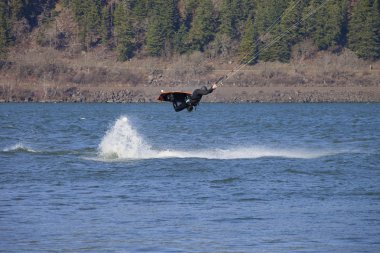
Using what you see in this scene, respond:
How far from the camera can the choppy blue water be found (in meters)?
17.4

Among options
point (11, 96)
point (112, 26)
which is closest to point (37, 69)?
point (11, 96)

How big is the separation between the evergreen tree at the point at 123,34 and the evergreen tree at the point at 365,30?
31891 mm

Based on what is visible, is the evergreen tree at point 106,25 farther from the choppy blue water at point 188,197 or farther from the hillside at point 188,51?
the choppy blue water at point 188,197

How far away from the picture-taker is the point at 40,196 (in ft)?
75.0

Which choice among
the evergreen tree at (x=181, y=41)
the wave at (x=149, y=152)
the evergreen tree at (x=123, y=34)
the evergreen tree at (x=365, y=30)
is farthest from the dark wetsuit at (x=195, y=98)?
the evergreen tree at (x=181, y=41)

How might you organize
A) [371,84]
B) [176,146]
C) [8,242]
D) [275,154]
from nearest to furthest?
[8,242], [275,154], [176,146], [371,84]

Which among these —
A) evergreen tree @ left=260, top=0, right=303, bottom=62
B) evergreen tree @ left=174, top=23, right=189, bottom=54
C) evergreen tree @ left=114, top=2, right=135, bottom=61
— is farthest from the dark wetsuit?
evergreen tree @ left=174, top=23, right=189, bottom=54

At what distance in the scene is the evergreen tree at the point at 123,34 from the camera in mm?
122438

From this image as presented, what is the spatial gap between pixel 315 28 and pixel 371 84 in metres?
14.7

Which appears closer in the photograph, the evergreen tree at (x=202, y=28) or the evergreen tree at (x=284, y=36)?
the evergreen tree at (x=284, y=36)

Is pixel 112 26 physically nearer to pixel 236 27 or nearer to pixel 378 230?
pixel 236 27

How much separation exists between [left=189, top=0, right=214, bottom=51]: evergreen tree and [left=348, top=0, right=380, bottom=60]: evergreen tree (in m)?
20.6

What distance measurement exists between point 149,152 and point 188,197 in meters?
12.1

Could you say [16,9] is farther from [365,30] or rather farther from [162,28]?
[365,30]
